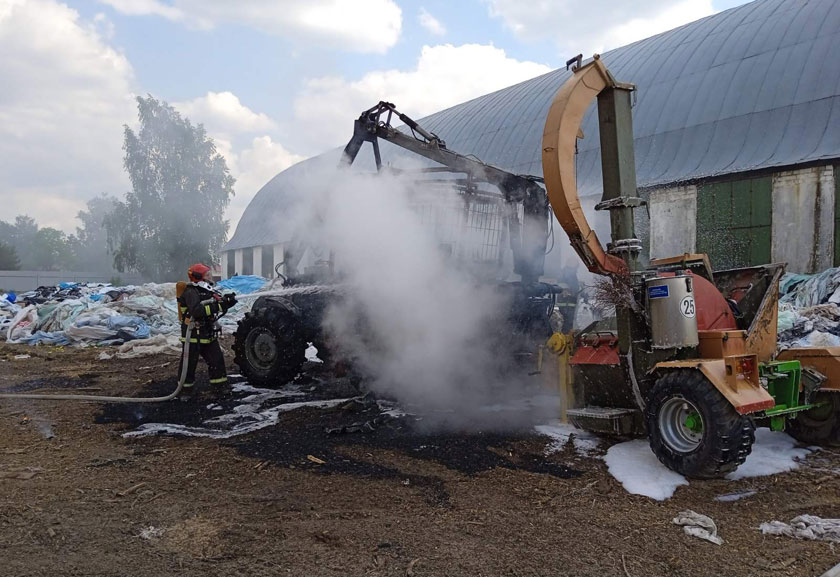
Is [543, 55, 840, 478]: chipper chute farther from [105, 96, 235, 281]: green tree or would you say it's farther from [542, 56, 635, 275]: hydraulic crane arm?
[105, 96, 235, 281]: green tree

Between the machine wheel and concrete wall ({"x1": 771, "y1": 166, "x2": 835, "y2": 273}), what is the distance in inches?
395

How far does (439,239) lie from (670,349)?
11.0ft

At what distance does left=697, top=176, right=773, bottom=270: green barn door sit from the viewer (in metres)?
13.1

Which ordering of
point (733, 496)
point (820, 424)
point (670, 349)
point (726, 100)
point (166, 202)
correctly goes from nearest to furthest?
point (733, 496) → point (670, 349) → point (820, 424) → point (726, 100) → point (166, 202)

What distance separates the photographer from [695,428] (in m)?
4.38

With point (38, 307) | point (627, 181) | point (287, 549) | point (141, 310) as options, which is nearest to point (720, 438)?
point (627, 181)

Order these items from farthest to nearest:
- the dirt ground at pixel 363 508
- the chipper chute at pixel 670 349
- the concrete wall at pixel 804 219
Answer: the concrete wall at pixel 804 219 → the chipper chute at pixel 670 349 → the dirt ground at pixel 363 508

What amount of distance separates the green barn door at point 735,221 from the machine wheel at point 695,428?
1026 cm

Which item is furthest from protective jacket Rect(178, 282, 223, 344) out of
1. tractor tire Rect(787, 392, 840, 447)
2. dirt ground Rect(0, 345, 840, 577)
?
tractor tire Rect(787, 392, 840, 447)

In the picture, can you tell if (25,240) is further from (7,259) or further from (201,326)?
(201,326)

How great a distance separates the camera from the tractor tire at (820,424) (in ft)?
16.5

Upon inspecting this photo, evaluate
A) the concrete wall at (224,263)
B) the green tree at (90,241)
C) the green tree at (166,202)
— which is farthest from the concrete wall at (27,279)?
the green tree at (90,241)

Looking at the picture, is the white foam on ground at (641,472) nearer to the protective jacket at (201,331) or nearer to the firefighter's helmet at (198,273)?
the protective jacket at (201,331)

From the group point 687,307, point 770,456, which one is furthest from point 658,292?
point 770,456
